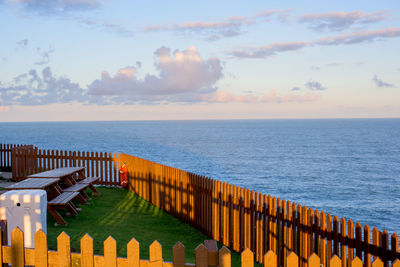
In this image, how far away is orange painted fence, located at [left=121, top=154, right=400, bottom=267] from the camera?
221 inches

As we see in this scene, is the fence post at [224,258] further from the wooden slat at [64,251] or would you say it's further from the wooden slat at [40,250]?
the wooden slat at [40,250]

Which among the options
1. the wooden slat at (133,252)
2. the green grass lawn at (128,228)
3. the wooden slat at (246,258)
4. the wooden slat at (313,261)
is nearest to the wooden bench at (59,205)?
the green grass lawn at (128,228)

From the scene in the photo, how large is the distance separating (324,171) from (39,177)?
4694 centimetres

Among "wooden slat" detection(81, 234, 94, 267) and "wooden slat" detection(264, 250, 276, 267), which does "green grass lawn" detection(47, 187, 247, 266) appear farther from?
"wooden slat" detection(264, 250, 276, 267)

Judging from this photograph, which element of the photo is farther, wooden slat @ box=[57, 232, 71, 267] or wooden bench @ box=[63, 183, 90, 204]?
wooden bench @ box=[63, 183, 90, 204]

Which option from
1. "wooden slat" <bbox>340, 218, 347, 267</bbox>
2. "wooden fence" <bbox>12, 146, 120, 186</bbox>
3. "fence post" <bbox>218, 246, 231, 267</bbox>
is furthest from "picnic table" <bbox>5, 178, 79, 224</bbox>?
"fence post" <bbox>218, 246, 231, 267</bbox>

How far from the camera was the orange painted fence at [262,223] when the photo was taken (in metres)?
5.61

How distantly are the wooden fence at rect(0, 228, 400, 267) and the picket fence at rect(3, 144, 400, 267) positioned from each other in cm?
100

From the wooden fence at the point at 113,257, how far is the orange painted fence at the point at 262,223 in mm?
1897

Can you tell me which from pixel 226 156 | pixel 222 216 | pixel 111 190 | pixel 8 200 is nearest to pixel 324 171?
pixel 226 156

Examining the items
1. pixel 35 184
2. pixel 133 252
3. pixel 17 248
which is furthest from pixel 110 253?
pixel 35 184

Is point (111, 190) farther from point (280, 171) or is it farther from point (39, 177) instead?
point (280, 171)

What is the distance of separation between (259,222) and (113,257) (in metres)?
4.81

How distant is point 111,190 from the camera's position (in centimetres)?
1468
